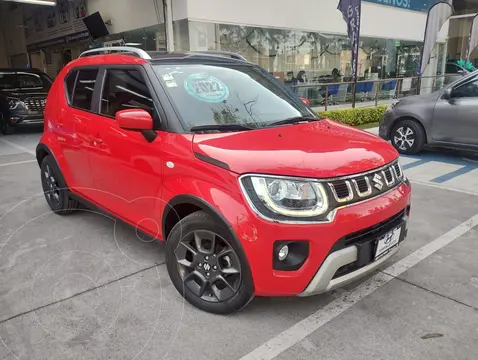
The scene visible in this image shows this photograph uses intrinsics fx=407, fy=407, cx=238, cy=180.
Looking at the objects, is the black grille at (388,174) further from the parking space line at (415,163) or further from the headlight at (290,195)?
the parking space line at (415,163)

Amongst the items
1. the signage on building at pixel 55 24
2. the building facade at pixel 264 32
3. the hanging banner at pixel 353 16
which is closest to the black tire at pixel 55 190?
the building facade at pixel 264 32

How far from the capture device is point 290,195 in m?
2.27

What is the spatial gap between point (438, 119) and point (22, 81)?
10.3 m

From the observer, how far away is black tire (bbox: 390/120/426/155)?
704 centimetres

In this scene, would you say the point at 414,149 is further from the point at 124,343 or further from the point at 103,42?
the point at 103,42

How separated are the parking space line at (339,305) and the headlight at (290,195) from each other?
76 centimetres

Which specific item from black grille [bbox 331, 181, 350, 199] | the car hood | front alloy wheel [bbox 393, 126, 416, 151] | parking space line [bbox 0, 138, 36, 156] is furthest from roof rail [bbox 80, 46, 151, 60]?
front alloy wheel [bbox 393, 126, 416, 151]

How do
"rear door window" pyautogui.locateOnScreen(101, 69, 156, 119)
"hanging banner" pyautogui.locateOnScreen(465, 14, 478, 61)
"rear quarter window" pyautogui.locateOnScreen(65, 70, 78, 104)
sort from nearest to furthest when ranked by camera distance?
"rear door window" pyautogui.locateOnScreen(101, 69, 156, 119) < "rear quarter window" pyautogui.locateOnScreen(65, 70, 78, 104) < "hanging banner" pyautogui.locateOnScreen(465, 14, 478, 61)

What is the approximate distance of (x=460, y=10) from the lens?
2820 cm

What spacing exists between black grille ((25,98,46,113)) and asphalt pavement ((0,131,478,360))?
23.5 feet

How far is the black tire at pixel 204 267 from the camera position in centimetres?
237

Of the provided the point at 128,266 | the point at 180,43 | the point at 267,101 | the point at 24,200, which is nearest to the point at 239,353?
the point at 128,266

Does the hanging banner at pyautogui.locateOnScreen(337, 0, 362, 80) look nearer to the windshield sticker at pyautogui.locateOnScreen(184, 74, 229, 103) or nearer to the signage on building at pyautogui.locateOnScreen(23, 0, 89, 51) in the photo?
the windshield sticker at pyautogui.locateOnScreen(184, 74, 229, 103)

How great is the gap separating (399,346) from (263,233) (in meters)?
1.03
